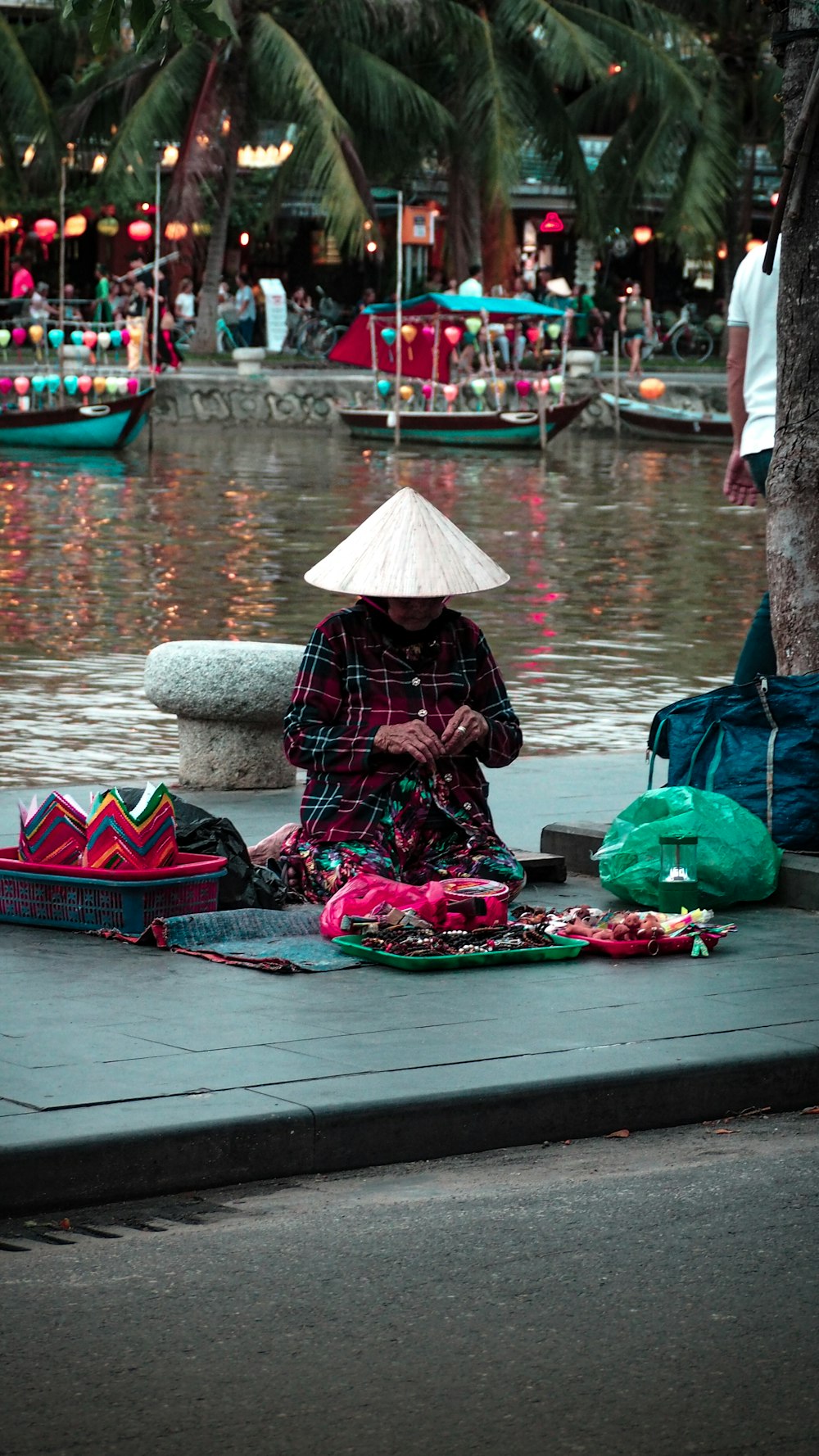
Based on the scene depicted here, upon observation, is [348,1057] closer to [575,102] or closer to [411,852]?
[411,852]

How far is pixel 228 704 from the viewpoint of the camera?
346 inches

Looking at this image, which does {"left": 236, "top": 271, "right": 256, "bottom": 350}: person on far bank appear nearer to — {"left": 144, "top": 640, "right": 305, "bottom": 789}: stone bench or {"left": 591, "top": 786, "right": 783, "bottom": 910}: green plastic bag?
{"left": 144, "top": 640, "right": 305, "bottom": 789}: stone bench

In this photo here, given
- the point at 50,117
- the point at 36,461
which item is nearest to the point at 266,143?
the point at 50,117

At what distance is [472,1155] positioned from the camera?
4801 millimetres

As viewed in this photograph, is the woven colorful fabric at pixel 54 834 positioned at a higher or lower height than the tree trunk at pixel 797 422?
lower

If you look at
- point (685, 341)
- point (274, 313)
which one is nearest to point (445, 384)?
point (274, 313)

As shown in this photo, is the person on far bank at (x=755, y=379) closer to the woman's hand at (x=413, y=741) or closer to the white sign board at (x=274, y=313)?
the woman's hand at (x=413, y=741)

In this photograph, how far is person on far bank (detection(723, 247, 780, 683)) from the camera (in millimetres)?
7977

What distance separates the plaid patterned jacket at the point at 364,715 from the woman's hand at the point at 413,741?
3.9 inches

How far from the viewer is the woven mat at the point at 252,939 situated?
5965 mm

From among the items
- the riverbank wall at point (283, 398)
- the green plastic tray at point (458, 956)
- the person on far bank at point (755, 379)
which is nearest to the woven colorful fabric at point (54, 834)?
the green plastic tray at point (458, 956)

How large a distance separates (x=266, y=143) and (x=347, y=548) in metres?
43.0

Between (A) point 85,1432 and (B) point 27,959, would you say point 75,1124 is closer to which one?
(A) point 85,1432

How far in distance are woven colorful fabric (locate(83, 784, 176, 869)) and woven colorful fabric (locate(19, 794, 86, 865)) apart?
8 cm
